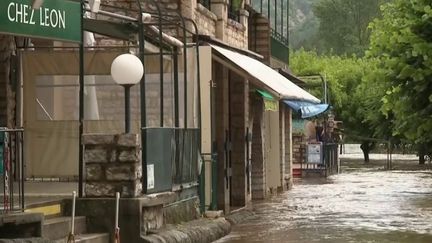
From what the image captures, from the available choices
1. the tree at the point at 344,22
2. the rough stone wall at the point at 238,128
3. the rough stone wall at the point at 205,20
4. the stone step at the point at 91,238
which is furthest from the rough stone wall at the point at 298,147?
the tree at the point at 344,22

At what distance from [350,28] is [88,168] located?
3294 inches

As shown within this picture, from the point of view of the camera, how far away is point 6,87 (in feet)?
53.2

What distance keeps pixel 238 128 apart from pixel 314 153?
14778mm

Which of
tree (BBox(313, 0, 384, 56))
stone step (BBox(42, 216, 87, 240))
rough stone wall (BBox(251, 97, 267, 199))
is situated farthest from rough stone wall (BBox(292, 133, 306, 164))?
tree (BBox(313, 0, 384, 56))

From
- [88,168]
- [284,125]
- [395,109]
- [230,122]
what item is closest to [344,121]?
[284,125]

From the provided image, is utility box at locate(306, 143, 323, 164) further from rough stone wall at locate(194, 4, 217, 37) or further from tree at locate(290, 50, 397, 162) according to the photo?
rough stone wall at locate(194, 4, 217, 37)

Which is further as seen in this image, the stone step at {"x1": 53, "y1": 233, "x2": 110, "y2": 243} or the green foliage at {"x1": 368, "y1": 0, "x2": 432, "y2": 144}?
the green foliage at {"x1": 368, "y1": 0, "x2": 432, "y2": 144}

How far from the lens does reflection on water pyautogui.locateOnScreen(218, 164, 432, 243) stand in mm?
15461

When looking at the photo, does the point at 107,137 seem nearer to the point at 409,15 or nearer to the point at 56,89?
the point at 56,89

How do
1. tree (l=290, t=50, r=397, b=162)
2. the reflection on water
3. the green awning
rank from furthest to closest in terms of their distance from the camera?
tree (l=290, t=50, r=397, b=162), the reflection on water, the green awning

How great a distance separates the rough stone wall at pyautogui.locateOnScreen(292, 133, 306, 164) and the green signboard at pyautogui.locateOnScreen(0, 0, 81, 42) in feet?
90.2

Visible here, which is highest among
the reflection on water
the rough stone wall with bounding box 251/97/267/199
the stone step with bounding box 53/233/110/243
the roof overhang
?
the roof overhang

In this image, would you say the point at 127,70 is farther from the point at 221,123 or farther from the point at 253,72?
the point at 221,123

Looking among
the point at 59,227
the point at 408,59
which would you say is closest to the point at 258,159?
the point at 408,59
